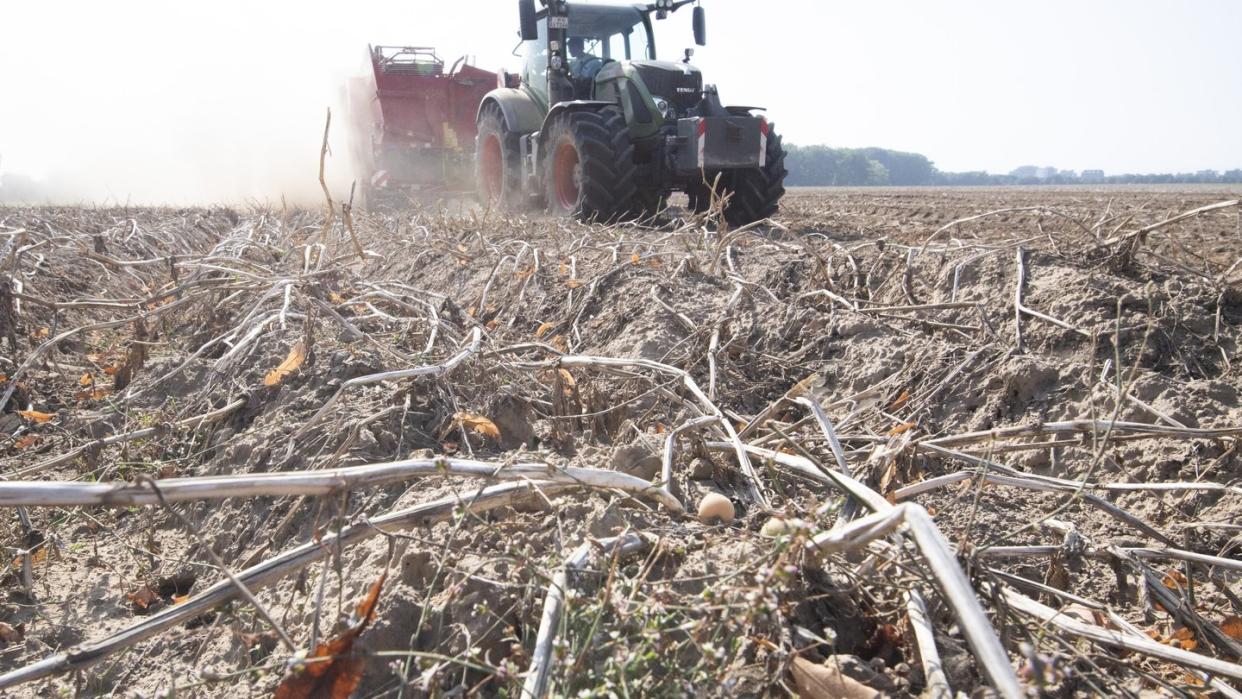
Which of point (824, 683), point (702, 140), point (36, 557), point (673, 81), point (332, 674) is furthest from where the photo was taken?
point (673, 81)

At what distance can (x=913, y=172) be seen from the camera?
75.9 meters

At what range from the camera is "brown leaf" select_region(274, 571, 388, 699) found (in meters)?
1.26

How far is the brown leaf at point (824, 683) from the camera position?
115cm

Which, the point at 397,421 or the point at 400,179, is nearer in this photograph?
the point at 397,421

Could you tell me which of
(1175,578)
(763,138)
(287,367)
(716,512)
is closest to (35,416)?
(287,367)

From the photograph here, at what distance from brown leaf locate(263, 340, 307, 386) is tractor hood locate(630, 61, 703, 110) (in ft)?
20.8

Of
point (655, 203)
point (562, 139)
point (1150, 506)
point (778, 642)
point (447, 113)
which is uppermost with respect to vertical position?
point (447, 113)

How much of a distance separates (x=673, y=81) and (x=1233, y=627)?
7.56 m

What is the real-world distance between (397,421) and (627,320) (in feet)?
5.05

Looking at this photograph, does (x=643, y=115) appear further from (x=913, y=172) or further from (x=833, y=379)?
(x=913, y=172)

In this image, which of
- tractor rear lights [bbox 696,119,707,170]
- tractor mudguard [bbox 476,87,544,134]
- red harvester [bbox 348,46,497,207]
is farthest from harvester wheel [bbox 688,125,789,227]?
red harvester [bbox 348,46,497,207]

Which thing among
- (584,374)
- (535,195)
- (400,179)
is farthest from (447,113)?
(584,374)

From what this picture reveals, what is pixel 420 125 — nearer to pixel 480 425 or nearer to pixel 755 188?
pixel 755 188

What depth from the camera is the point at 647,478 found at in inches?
74.6
